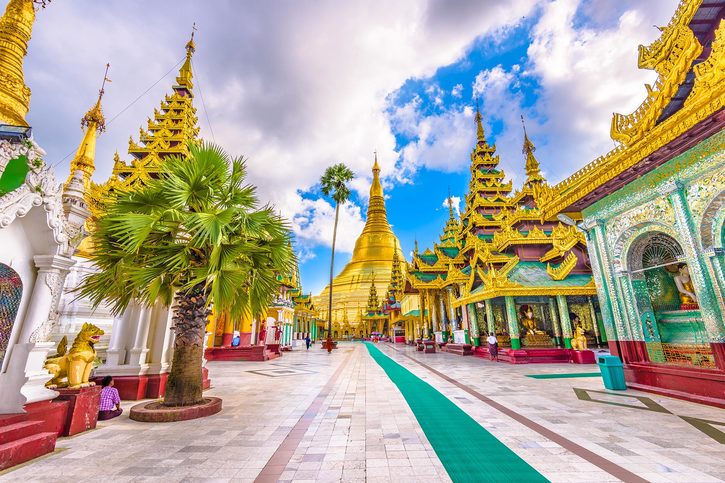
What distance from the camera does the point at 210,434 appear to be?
4.88 meters

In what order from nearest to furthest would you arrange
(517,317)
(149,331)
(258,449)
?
1. (258,449)
2. (149,331)
3. (517,317)

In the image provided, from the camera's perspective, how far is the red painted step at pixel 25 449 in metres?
3.63

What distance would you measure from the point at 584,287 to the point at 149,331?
18.5 metres

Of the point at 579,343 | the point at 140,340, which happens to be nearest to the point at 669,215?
the point at 579,343

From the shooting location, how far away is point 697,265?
6516 mm

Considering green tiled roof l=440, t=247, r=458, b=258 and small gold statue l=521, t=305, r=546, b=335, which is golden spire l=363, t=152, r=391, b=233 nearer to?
green tiled roof l=440, t=247, r=458, b=258

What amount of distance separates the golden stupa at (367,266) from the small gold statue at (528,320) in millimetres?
39905

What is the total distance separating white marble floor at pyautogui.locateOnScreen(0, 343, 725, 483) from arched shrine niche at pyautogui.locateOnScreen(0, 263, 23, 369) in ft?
6.11

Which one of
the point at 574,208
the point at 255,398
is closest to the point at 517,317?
the point at 574,208

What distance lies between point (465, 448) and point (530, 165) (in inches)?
918

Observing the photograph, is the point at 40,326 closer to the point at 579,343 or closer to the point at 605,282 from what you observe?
the point at 605,282

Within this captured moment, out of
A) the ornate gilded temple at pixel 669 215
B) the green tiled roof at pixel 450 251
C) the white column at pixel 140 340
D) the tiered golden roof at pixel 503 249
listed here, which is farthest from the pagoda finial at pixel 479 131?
the white column at pixel 140 340

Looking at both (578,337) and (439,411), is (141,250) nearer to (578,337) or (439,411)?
(439,411)

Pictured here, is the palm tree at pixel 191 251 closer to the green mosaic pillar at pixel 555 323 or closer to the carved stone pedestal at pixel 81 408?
the carved stone pedestal at pixel 81 408
